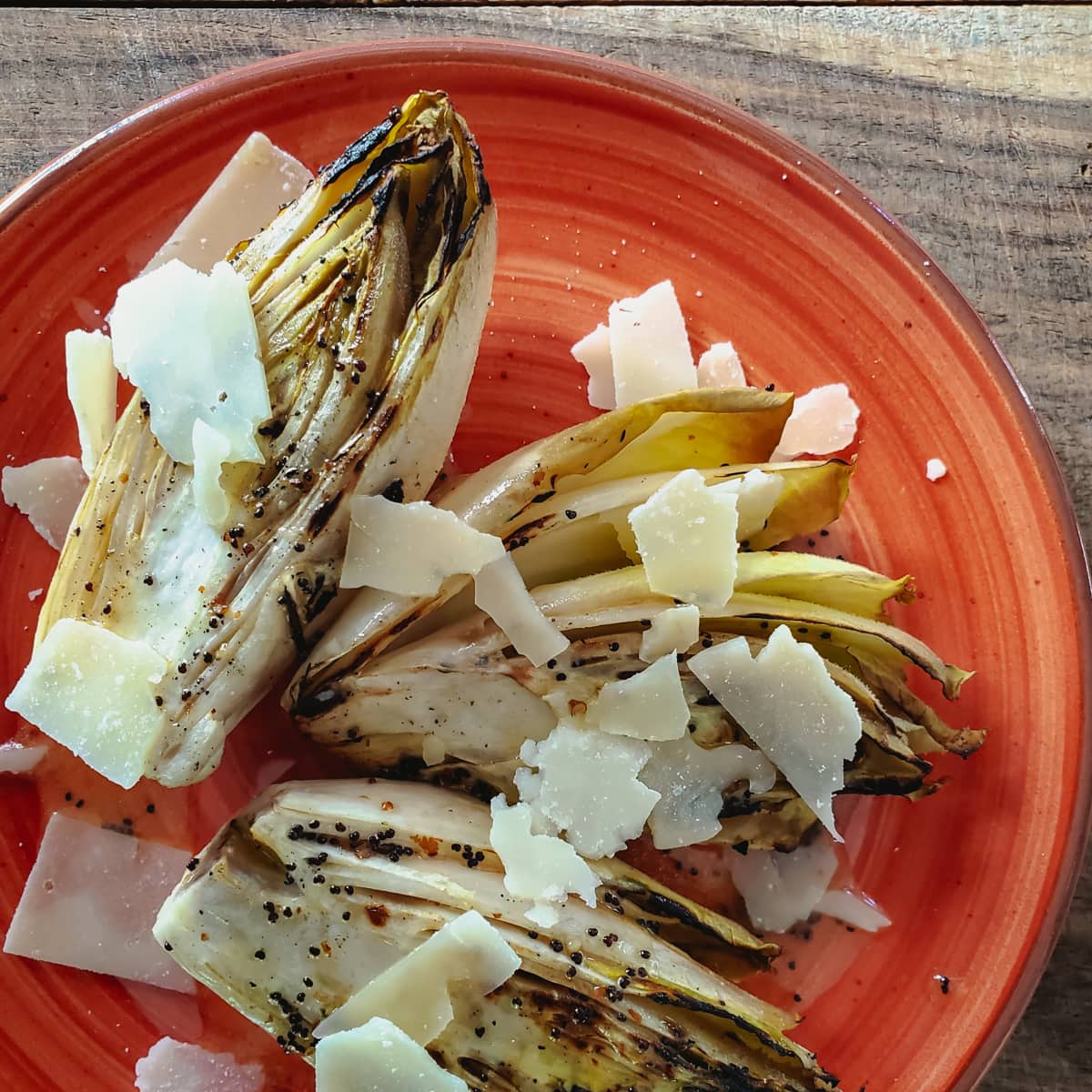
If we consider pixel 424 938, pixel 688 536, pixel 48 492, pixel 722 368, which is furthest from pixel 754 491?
pixel 48 492

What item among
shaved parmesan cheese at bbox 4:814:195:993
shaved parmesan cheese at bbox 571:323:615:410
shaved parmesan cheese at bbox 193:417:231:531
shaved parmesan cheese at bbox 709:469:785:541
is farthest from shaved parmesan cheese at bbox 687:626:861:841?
shaved parmesan cheese at bbox 4:814:195:993

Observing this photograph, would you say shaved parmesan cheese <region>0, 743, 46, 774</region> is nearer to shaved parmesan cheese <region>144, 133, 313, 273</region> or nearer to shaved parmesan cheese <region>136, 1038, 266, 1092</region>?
shaved parmesan cheese <region>136, 1038, 266, 1092</region>

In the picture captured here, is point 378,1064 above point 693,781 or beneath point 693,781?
beneath

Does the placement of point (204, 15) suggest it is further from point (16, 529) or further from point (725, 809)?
point (725, 809)

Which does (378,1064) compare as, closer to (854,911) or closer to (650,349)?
(854,911)

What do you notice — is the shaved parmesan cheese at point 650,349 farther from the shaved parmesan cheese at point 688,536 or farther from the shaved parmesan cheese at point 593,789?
the shaved parmesan cheese at point 593,789

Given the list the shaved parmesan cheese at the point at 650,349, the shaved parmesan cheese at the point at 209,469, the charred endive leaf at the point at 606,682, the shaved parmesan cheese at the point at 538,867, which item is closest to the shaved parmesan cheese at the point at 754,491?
the charred endive leaf at the point at 606,682
